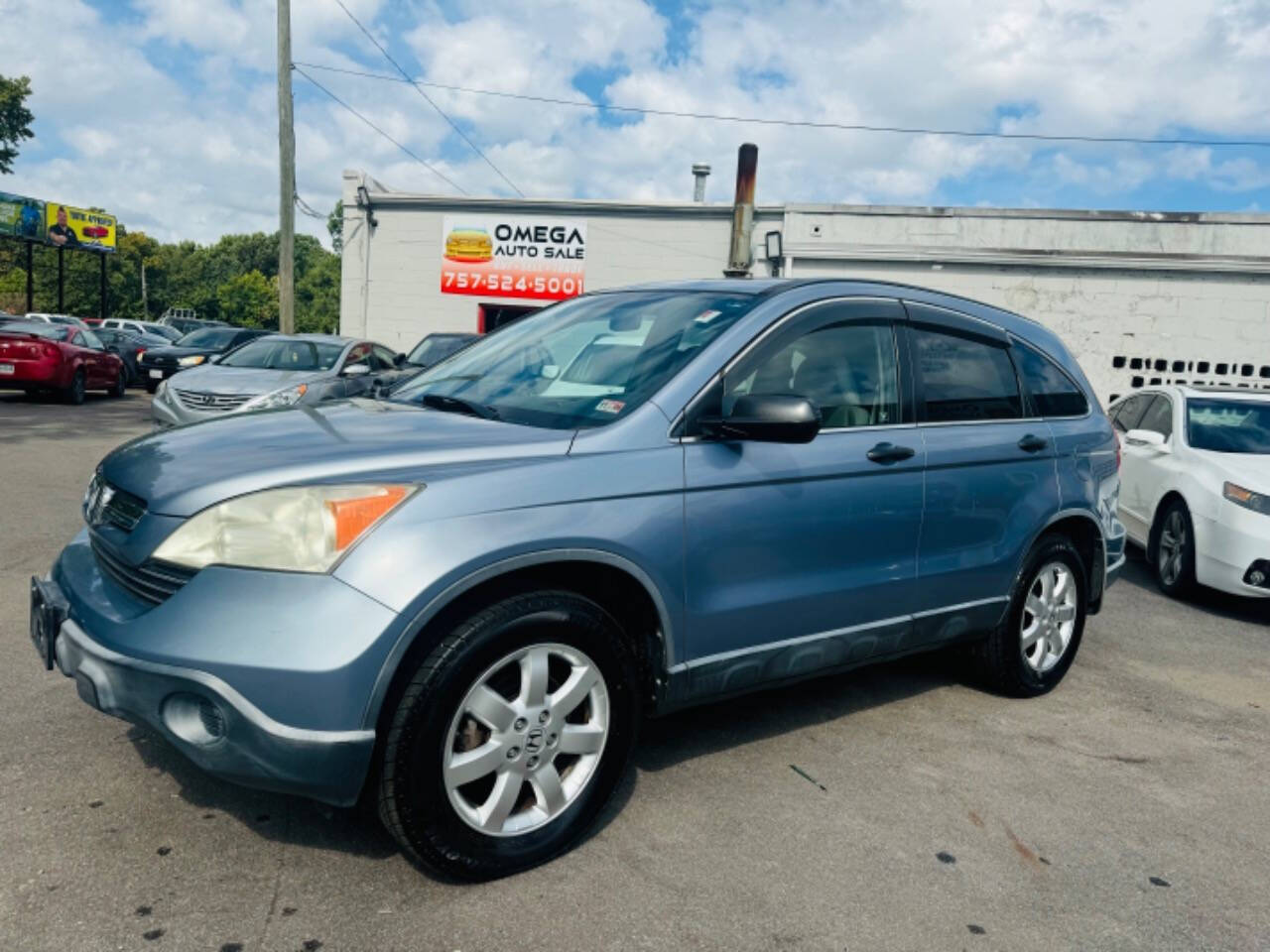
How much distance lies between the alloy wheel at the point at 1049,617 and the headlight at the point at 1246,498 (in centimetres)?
269

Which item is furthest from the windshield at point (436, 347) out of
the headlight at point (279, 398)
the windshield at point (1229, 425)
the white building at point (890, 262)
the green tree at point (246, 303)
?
the green tree at point (246, 303)

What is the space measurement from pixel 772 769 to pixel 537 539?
148 cm

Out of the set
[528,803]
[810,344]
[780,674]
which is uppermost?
[810,344]

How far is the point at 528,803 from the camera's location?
9.47 ft

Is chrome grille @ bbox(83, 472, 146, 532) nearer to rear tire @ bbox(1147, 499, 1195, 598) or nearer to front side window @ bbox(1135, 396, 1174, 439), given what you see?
rear tire @ bbox(1147, 499, 1195, 598)

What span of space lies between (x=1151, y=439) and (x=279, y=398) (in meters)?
7.79

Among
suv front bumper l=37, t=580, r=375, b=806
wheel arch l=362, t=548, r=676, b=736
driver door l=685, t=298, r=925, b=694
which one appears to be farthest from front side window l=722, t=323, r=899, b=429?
suv front bumper l=37, t=580, r=375, b=806

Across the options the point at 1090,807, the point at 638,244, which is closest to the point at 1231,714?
the point at 1090,807

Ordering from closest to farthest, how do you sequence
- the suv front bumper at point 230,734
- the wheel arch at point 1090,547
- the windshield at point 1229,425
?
the suv front bumper at point 230,734 < the wheel arch at point 1090,547 < the windshield at point 1229,425

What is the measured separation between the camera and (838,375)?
12.3 feet

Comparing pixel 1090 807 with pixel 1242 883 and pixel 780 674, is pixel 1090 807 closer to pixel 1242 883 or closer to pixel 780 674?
pixel 1242 883

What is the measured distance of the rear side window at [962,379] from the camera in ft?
13.3

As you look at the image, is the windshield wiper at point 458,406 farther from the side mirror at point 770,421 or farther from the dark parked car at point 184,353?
the dark parked car at point 184,353

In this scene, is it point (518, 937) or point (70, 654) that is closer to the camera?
point (518, 937)
